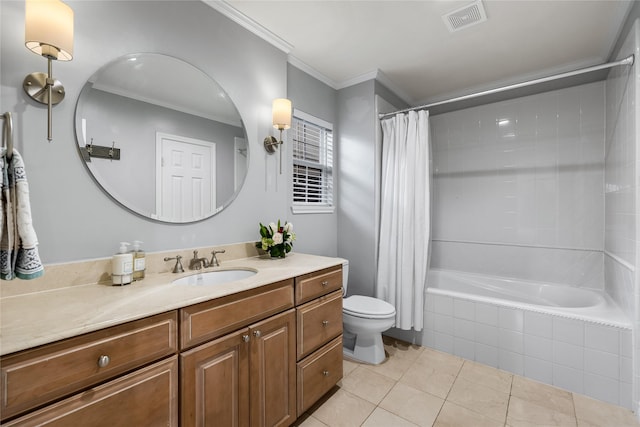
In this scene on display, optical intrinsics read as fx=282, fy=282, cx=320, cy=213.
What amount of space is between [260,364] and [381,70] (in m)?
2.57

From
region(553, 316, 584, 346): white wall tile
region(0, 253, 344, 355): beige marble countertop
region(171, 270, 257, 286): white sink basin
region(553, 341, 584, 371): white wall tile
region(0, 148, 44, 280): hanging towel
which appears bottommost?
region(553, 341, 584, 371): white wall tile

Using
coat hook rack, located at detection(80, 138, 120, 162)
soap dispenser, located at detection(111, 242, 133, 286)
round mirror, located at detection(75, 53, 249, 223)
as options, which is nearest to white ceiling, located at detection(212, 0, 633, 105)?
round mirror, located at detection(75, 53, 249, 223)

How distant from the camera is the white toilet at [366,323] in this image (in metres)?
2.12

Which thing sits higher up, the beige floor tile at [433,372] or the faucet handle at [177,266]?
the faucet handle at [177,266]

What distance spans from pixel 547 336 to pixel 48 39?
3160 millimetres

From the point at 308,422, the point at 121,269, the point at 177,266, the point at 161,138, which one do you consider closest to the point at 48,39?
the point at 161,138

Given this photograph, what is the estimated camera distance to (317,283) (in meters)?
1.65

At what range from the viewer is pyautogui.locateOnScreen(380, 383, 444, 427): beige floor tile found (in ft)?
5.46

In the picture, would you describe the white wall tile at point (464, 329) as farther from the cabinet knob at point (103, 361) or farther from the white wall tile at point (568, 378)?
the cabinet knob at point (103, 361)

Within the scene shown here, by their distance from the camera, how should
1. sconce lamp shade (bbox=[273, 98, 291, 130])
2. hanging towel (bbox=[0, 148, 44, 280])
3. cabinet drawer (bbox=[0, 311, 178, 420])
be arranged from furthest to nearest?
1. sconce lamp shade (bbox=[273, 98, 291, 130])
2. hanging towel (bbox=[0, 148, 44, 280])
3. cabinet drawer (bbox=[0, 311, 178, 420])

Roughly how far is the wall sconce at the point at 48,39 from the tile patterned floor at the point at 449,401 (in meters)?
2.01

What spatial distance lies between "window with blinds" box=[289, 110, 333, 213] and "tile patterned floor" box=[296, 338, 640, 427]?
141 cm

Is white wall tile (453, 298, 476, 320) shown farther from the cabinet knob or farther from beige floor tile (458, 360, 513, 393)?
the cabinet knob

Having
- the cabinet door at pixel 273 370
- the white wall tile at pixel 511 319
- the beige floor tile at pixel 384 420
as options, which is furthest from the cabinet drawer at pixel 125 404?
the white wall tile at pixel 511 319
